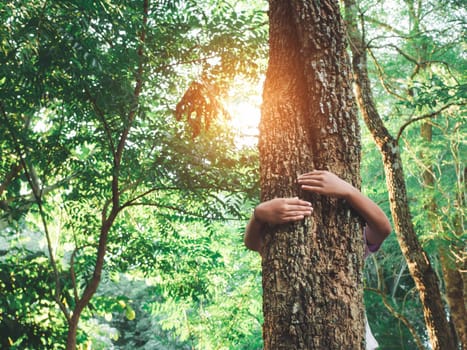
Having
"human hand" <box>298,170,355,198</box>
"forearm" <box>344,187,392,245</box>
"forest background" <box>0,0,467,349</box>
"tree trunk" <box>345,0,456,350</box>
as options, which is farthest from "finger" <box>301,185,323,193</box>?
"tree trunk" <box>345,0,456,350</box>

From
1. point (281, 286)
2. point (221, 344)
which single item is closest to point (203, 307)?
point (221, 344)

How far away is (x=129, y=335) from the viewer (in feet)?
65.5

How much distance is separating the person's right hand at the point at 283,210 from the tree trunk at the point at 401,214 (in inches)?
189

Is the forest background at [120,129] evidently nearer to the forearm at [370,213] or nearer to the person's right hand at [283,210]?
the person's right hand at [283,210]

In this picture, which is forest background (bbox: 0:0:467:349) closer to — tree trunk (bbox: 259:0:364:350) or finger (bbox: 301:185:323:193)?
tree trunk (bbox: 259:0:364:350)

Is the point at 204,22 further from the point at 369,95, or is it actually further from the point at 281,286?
the point at 281,286

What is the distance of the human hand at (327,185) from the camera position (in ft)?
6.23

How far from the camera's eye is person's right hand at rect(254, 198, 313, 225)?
1.89 metres

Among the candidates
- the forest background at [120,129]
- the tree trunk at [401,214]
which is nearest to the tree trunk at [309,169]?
the forest background at [120,129]

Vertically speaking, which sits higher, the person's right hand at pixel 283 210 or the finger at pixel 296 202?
the finger at pixel 296 202

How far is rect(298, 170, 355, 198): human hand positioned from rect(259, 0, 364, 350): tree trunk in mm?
57

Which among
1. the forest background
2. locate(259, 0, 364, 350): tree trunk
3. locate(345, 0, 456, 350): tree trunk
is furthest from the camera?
locate(345, 0, 456, 350): tree trunk

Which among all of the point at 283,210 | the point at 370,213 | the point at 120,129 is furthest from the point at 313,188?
the point at 120,129

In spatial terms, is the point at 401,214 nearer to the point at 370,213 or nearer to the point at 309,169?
the point at 370,213
